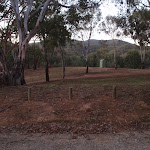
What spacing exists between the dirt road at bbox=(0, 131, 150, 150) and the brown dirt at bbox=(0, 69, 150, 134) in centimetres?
43

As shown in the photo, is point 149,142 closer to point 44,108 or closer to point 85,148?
point 85,148

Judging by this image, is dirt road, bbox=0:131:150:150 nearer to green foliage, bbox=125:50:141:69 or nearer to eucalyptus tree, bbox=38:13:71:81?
eucalyptus tree, bbox=38:13:71:81

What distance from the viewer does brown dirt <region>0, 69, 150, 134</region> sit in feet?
18.8

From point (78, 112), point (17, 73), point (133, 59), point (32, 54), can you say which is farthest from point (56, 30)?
point (133, 59)

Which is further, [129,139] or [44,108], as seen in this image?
[44,108]

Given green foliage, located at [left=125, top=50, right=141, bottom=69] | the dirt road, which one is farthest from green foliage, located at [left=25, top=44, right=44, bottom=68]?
the dirt road

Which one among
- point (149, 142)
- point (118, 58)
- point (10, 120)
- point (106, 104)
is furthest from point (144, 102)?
point (118, 58)

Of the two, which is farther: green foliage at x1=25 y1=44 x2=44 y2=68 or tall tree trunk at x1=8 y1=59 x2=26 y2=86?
green foliage at x1=25 y1=44 x2=44 y2=68

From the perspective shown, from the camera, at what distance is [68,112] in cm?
676

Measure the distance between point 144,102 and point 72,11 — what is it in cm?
1181

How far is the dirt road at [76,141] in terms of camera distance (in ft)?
14.1

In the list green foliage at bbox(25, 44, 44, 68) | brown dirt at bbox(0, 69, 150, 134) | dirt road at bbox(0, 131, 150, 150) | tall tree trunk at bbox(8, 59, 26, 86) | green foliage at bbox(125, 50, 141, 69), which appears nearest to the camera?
dirt road at bbox(0, 131, 150, 150)

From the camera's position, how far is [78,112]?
6723mm

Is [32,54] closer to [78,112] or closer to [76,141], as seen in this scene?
[78,112]
